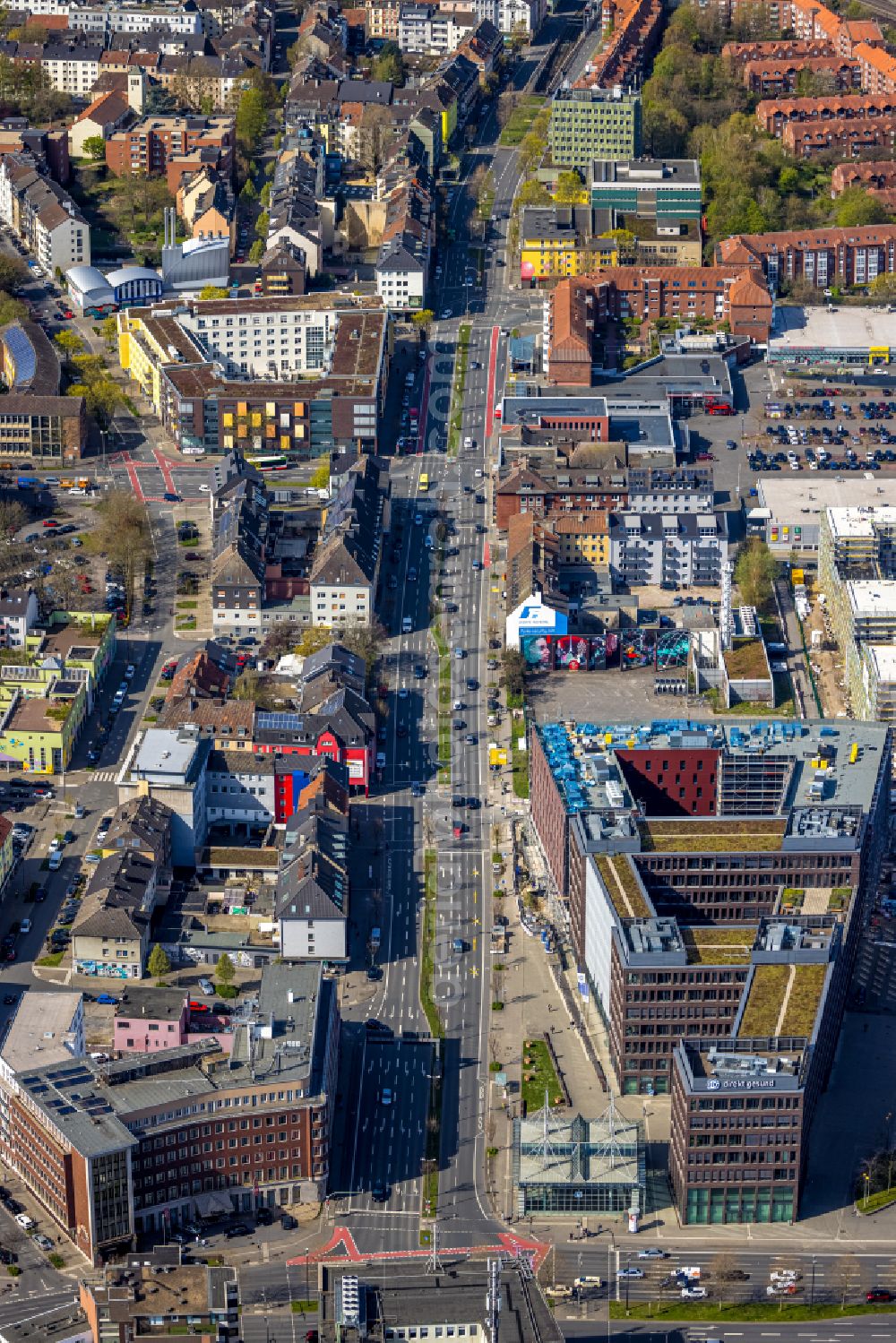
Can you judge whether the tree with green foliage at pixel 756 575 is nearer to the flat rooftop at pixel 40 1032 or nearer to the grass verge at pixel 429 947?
the grass verge at pixel 429 947

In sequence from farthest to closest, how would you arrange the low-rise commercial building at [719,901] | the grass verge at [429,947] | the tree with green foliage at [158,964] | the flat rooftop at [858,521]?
the flat rooftop at [858,521]
the tree with green foliage at [158,964]
the grass verge at [429,947]
the low-rise commercial building at [719,901]

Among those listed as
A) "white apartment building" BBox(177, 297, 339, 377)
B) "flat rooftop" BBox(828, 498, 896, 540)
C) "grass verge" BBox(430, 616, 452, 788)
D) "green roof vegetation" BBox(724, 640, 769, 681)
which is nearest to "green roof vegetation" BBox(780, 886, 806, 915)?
"grass verge" BBox(430, 616, 452, 788)

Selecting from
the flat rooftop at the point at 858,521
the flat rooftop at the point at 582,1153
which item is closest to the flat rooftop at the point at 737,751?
the flat rooftop at the point at 582,1153

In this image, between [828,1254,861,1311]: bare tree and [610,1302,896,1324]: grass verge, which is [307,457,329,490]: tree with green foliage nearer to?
[828,1254,861,1311]: bare tree

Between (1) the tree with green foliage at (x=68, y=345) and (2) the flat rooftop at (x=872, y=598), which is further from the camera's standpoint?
(1) the tree with green foliage at (x=68, y=345)

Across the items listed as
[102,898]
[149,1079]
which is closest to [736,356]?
[102,898]

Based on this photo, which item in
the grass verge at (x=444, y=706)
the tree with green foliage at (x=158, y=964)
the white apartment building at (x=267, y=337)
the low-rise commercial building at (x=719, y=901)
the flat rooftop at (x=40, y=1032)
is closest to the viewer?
the low-rise commercial building at (x=719, y=901)

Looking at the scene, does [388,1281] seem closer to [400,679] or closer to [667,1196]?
[667,1196]
